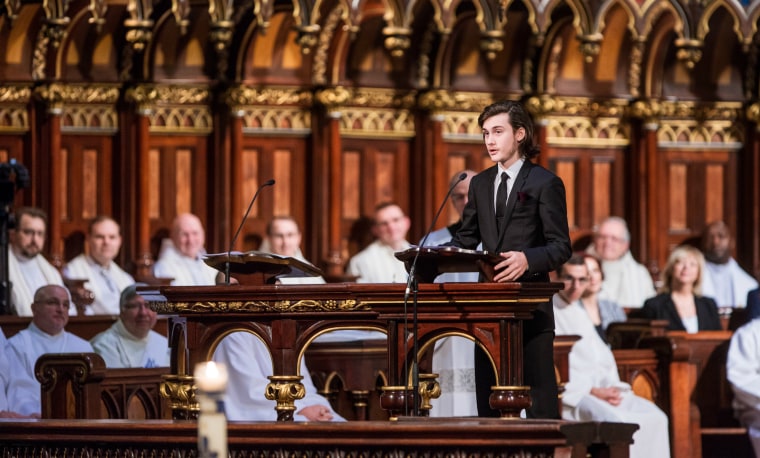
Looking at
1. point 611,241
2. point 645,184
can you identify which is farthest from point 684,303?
point 645,184

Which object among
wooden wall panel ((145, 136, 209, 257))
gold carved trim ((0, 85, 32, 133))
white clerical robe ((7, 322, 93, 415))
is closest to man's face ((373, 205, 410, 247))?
wooden wall panel ((145, 136, 209, 257))

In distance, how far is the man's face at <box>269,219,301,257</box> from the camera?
42.0 ft

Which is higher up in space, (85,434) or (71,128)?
(71,128)

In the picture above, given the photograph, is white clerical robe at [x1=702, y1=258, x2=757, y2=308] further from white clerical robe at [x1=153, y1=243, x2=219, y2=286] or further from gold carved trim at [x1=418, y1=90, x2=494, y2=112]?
white clerical robe at [x1=153, y1=243, x2=219, y2=286]

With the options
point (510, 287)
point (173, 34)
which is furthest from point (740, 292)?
point (510, 287)

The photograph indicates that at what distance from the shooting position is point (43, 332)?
10.3 metres

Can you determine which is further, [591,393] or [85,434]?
[591,393]

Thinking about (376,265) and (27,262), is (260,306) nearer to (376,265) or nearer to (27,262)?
(27,262)

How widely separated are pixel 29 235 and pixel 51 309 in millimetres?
2120

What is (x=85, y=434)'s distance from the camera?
6867 millimetres

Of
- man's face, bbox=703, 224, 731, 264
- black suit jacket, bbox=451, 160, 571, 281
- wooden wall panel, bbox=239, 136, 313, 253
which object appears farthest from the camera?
man's face, bbox=703, 224, 731, 264

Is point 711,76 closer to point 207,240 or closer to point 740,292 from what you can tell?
point 740,292

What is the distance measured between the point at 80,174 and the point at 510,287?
802 cm

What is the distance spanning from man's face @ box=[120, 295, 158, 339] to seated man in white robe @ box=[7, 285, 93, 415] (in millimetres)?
386
